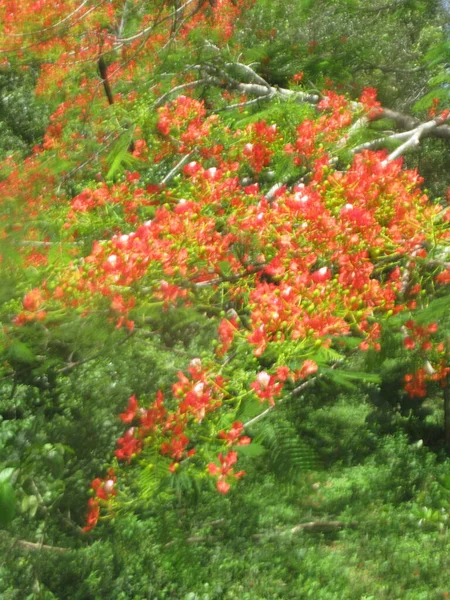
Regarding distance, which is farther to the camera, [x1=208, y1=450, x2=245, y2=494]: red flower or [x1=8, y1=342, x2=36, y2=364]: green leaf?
[x1=208, y1=450, x2=245, y2=494]: red flower

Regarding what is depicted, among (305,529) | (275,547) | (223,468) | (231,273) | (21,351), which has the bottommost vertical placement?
(305,529)

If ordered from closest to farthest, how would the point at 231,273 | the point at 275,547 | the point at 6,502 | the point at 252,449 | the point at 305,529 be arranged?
the point at 6,502, the point at 252,449, the point at 231,273, the point at 275,547, the point at 305,529

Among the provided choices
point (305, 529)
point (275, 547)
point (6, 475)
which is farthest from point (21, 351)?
point (305, 529)

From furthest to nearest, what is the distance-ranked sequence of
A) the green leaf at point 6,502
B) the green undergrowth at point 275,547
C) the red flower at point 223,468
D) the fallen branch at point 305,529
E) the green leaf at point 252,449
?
1. the fallen branch at point 305,529
2. the green undergrowth at point 275,547
3. the red flower at point 223,468
4. the green leaf at point 252,449
5. the green leaf at point 6,502

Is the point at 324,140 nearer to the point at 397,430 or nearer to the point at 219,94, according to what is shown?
the point at 219,94

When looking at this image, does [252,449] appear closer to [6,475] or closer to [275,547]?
[6,475]

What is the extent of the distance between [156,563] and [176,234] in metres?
2.43

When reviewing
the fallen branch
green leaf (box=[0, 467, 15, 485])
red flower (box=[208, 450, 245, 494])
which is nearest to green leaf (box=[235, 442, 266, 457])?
red flower (box=[208, 450, 245, 494])

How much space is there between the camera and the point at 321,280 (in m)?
2.25

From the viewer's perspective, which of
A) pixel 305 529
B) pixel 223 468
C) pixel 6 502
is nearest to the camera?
pixel 6 502

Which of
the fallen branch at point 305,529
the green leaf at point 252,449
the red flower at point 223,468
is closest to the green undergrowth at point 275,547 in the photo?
the fallen branch at point 305,529

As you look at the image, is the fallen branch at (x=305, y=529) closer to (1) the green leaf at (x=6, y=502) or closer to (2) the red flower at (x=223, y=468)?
(2) the red flower at (x=223, y=468)

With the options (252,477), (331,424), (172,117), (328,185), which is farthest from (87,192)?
(331,424)

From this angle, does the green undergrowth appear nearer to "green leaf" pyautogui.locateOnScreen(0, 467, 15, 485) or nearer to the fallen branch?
the fallen branch
